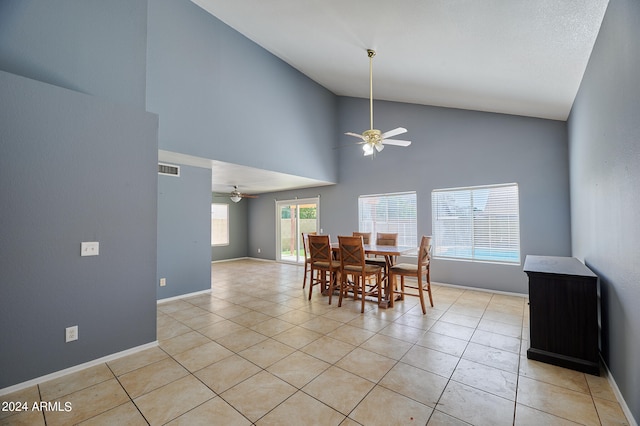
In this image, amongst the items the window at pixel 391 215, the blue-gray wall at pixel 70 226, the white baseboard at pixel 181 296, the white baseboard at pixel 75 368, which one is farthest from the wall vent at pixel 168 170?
the window at pixel 391 215

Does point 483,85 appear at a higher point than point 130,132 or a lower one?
higher

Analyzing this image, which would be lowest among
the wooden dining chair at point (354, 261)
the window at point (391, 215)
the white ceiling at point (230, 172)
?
the wooden dining chair at point (354, 261)

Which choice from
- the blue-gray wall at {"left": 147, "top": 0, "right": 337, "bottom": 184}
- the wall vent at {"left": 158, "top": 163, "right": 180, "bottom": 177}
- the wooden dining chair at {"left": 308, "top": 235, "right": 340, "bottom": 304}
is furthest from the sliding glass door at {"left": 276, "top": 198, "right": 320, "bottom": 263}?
the wall vent at {"left": 158, "top": 163, "right": 180, "bottom": 177}

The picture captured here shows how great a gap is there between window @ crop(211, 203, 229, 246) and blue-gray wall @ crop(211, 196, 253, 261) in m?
0.12

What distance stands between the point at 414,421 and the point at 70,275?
2975 millimetres

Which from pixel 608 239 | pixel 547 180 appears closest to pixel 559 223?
pixel 547 180

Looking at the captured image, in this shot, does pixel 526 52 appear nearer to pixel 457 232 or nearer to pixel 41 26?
pixel 457 232

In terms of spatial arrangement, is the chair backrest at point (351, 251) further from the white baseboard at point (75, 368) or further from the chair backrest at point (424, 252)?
the white baseboard at point (75, 368)

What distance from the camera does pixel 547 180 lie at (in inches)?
163

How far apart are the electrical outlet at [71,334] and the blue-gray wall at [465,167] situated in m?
5.23

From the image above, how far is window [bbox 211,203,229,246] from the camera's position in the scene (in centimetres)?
842

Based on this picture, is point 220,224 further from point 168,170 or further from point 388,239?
point 388,239

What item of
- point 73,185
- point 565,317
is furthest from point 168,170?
point 565,317

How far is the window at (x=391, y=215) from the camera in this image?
5617mm
